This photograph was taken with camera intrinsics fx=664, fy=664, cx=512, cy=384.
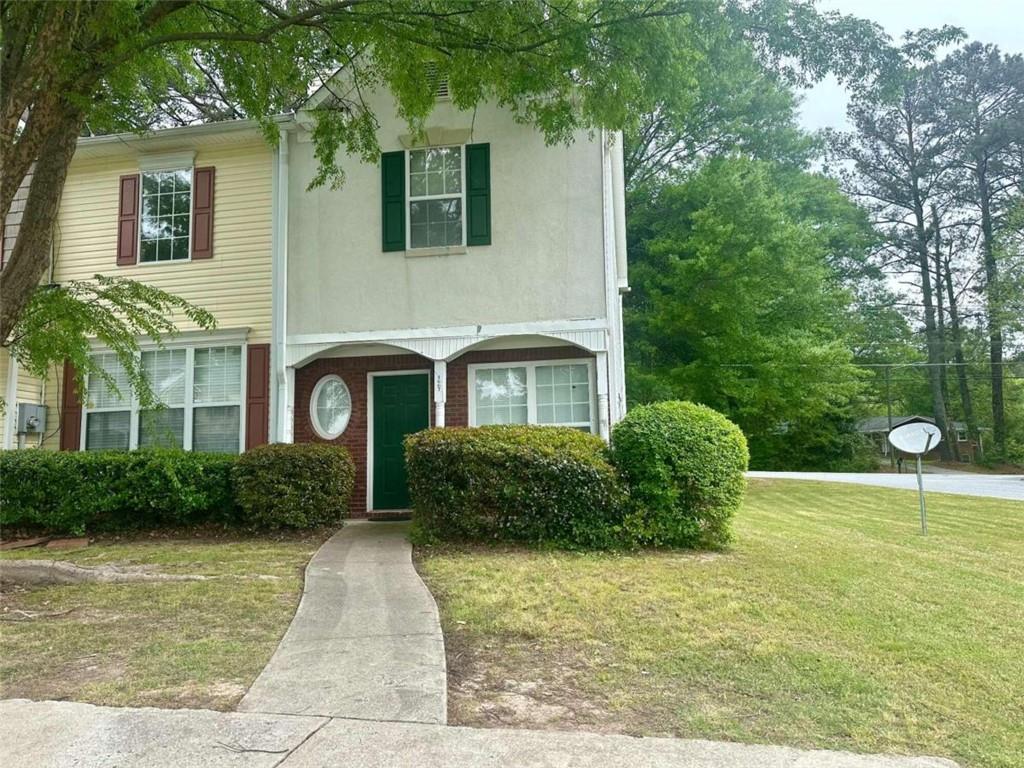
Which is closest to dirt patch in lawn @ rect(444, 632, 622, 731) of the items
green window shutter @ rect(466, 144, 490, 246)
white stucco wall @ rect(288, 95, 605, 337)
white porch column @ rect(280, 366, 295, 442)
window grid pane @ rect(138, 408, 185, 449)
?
white stucco wall @ rect(288, 95, 605, 337)

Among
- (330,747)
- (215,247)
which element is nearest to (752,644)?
(330,747)

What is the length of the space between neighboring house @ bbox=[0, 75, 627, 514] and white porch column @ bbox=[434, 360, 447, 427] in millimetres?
25

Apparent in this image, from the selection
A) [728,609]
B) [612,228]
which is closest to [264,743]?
[728,609]

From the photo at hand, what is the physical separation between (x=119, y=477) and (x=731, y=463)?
7255mm

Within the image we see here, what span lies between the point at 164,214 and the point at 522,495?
7.38m

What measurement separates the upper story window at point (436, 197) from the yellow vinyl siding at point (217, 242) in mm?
2285

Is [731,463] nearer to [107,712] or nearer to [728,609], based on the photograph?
[728,609]

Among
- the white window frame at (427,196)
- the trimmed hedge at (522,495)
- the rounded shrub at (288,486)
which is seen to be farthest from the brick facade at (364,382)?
the trimmed hedge at (522,495)

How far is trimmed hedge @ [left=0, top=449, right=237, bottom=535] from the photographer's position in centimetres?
806

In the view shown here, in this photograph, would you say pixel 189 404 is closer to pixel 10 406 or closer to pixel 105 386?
pixel 105 386

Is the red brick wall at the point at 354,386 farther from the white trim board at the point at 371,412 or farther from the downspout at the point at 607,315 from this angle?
the downspout at the point at 607,315

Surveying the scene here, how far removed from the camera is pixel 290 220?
9.63 meters

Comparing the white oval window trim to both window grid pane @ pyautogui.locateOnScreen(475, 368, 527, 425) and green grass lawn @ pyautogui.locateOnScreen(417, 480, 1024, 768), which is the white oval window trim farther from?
green grass lawn @ pyautogui.locateOnScreen(417, 480, 1024, 768)

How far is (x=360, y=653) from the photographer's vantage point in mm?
3830
